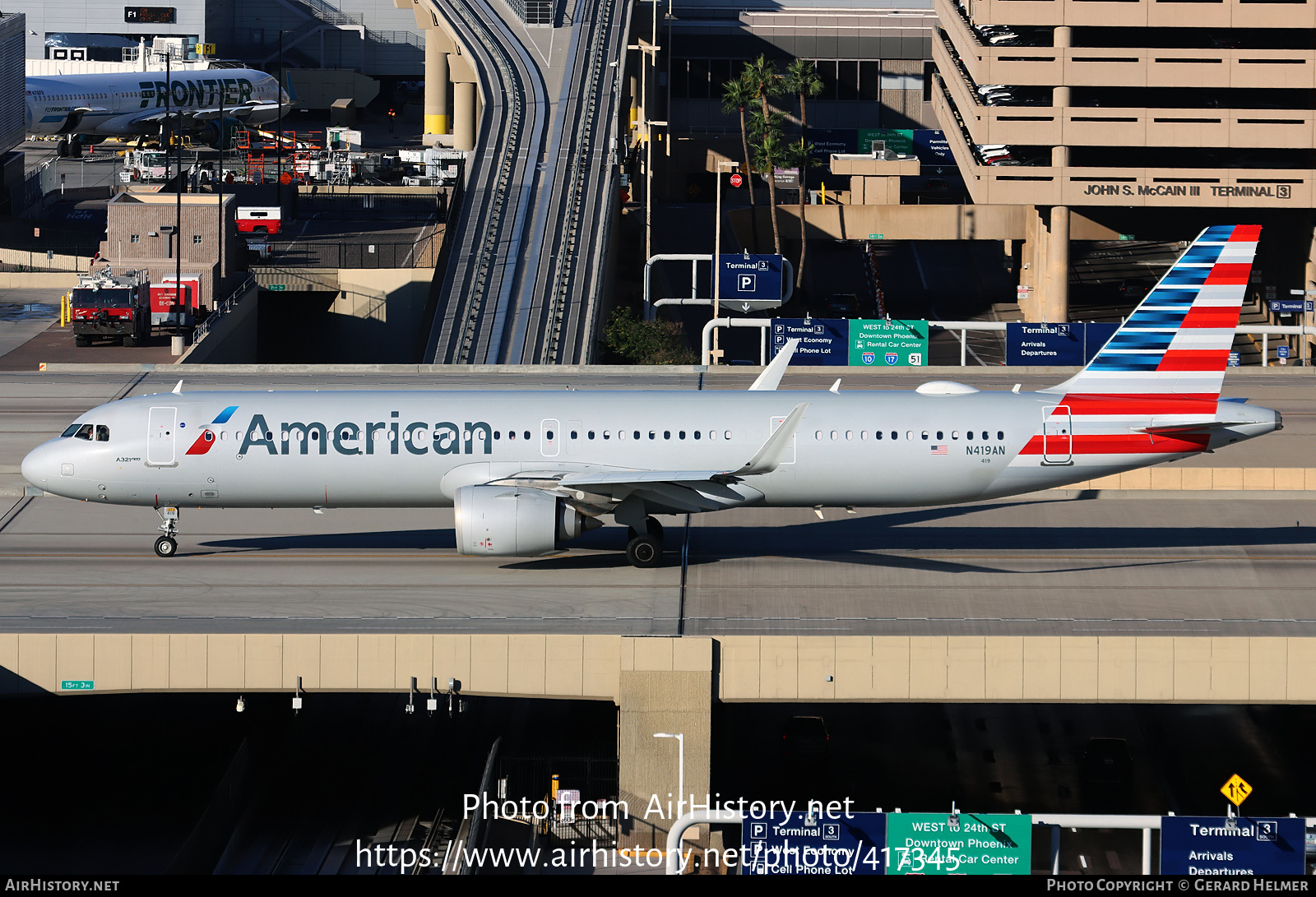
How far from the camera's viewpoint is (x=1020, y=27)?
10012 centimetres

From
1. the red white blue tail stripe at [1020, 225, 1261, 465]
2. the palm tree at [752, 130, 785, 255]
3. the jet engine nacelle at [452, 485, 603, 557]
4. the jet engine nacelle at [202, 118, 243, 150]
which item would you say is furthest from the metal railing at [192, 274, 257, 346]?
the jet engine nacelle at [202, 118, 243, 150]

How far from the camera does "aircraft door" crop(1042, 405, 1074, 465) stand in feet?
124

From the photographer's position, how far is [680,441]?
38.2 m

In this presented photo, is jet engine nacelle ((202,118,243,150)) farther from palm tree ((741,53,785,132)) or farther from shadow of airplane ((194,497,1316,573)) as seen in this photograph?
shadow of airplane ((194,497,1316,573))

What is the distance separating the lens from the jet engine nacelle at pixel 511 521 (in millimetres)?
36156

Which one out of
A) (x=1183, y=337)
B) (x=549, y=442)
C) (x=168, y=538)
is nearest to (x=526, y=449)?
(x=549, y=442)

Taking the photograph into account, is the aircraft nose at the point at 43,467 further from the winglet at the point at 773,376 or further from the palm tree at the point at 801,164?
the palm tree at the point at 801,164

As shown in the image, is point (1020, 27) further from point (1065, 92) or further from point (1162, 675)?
point (1162, 675)

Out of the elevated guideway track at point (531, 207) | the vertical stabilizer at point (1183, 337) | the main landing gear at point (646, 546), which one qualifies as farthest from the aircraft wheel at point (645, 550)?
the elevated guideway track at point (531, 207)

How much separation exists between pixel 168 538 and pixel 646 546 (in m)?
13.2

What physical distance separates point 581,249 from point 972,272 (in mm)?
50236

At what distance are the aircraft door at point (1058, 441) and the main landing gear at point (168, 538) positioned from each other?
76.5 ft

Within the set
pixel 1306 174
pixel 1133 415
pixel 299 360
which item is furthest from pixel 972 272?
pixel 1133 415

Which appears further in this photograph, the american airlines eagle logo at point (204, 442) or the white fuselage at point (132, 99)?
the white fuselage at point (132, 99)
